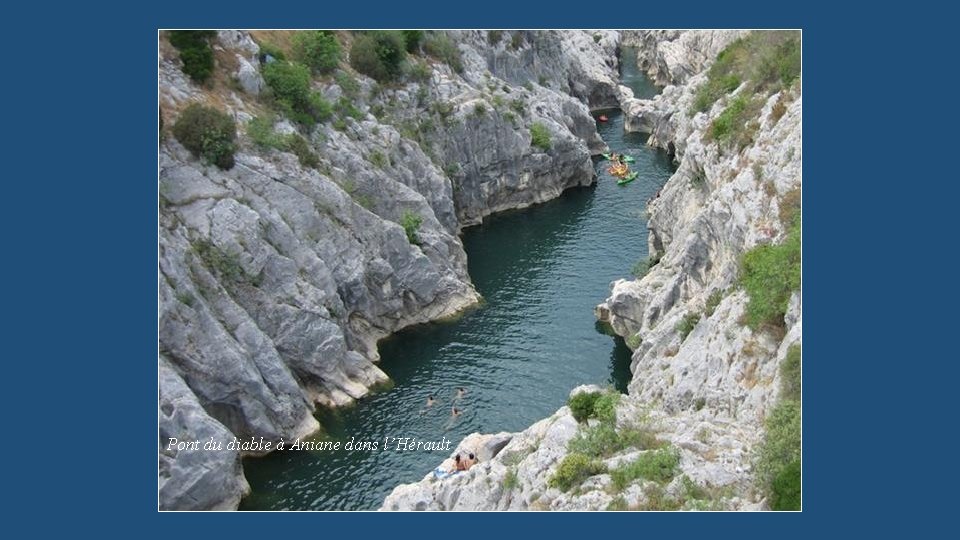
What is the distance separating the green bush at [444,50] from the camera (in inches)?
3492

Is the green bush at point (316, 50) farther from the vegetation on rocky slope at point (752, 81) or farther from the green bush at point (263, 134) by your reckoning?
the vegetation on rocky slope at point (752, 81)

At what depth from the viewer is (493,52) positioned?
9869 cm

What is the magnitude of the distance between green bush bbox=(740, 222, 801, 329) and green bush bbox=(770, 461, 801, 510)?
9.94 m

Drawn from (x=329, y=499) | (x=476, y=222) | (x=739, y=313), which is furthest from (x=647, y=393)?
(x=476, y=222)

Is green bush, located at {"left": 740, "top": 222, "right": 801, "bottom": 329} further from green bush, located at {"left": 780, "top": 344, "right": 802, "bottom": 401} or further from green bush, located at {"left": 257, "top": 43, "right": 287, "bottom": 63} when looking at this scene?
green bush, located at {"left": 257, "top": 43, "right": 287, "bottom": 63}

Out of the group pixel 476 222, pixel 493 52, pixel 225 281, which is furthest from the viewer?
pixel 493 52

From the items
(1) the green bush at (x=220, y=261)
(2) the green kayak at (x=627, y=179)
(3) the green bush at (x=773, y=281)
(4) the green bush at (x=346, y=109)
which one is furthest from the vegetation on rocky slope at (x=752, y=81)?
(1) the green bush at (x=220, y=261)

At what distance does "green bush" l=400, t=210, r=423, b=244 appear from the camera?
229 ft

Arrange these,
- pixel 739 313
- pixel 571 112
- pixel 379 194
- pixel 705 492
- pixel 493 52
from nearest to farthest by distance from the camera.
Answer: pixel 705 492 → pixel 739 313 → pixel 379 194 → pixel 493 52 → pixel 571 112

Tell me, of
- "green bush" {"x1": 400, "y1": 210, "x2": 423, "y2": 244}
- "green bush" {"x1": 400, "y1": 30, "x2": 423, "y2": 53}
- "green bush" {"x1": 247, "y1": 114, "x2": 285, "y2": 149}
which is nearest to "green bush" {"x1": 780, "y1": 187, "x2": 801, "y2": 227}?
"green bush" {"x1": 400, "y1": 210, "x2": 423, "y2": 244}

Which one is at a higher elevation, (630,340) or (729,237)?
(729,237)

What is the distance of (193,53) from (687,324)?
36926 millimetres

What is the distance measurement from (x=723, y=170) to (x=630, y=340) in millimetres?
12382

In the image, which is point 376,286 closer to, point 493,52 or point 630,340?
point 630,340
